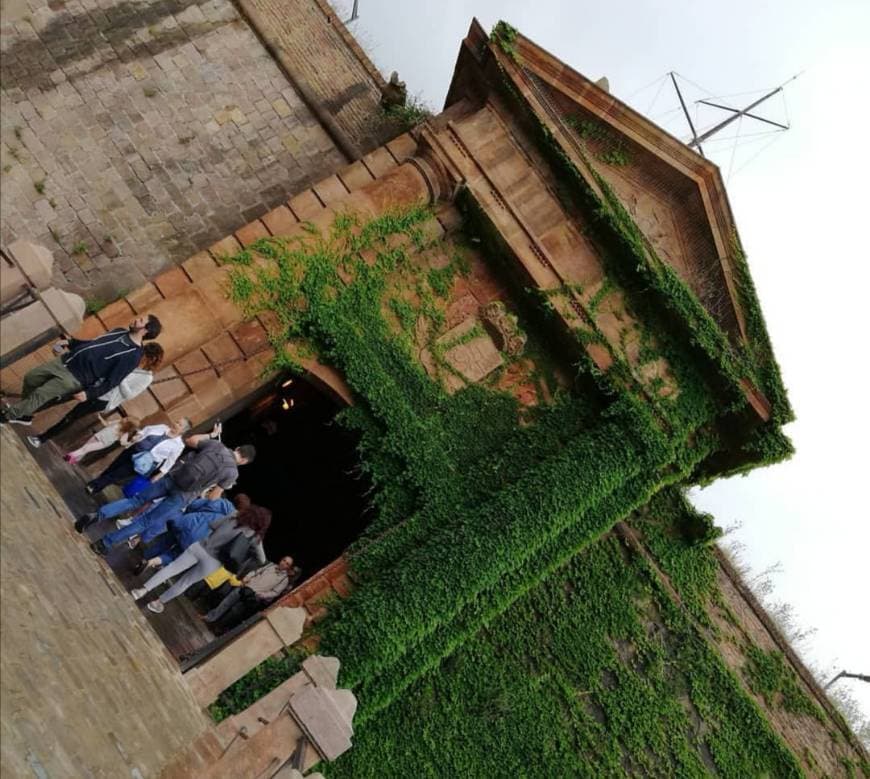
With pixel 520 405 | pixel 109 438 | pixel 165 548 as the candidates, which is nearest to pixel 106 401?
pixel 109 438

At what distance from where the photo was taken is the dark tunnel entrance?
1296 cm

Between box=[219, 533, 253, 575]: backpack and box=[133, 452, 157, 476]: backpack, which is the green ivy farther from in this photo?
box=[133, 452, 157, 476]: backpack

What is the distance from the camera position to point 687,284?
Answer: 1060cm

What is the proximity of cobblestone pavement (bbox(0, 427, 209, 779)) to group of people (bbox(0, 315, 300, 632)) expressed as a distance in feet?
1.74

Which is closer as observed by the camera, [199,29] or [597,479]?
[597,479]

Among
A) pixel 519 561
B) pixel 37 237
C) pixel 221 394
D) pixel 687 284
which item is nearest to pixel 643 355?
pixel 687 284

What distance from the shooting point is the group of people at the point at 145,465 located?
7543 mm

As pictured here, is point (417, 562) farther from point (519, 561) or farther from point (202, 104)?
point (202, 104)

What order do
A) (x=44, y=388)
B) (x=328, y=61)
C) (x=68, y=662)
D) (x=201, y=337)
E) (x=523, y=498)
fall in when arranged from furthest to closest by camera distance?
(x=328, y=61) < (x=523, y=498) < (x=201, y=337) < (x=44, y=388) < (x=68, y=662)

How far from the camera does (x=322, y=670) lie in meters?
8.38

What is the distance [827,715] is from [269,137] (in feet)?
40.0

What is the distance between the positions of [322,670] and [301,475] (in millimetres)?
5679

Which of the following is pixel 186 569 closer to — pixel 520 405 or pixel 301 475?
pixel 520 405

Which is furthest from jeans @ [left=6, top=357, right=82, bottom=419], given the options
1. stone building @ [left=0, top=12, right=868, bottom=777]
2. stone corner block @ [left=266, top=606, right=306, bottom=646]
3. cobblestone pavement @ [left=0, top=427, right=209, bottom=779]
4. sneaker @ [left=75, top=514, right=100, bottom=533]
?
stone corner block @ [left=266, top=606, right=306, bottom=646]
